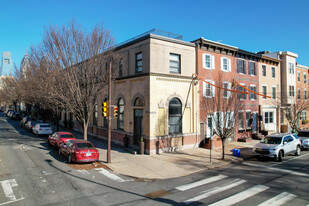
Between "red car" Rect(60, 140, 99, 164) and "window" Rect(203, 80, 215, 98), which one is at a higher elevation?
"window" Rect(203, 80, 215, 98)

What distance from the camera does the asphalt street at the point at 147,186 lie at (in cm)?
851

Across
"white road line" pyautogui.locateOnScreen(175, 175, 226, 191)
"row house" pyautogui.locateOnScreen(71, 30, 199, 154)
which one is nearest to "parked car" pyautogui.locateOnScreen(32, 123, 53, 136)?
"row house" pyautogui.locateOnScreen(71, 30, 199, 154)

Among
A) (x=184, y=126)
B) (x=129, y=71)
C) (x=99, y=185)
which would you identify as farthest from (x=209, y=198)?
(x=129, y=71)

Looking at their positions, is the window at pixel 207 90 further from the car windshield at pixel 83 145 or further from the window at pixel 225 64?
the car windshield at pixel 83 145

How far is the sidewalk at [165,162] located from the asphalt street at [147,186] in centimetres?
71

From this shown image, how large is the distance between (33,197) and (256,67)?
27.1 metres

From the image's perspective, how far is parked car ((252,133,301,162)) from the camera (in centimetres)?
1579

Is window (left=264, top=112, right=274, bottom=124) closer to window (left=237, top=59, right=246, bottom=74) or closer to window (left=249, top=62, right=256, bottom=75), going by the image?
window (left=249, top=62, right=256, bottom=75)

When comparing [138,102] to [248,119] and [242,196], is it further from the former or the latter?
[248,119]

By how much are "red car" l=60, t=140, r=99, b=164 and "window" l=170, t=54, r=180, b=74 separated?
9.32m

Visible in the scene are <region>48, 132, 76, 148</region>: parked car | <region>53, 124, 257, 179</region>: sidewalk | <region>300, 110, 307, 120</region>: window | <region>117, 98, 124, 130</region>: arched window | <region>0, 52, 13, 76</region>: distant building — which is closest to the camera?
<region>53, 124, 257, 179</region>: sidewalk

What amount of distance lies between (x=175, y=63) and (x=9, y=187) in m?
14.5

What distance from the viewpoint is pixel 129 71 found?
773 inches

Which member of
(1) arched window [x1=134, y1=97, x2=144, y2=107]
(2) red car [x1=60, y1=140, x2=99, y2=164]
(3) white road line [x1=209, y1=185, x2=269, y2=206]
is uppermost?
(1) arched window [x1=134, y1=97, x2=144, y2=107]
